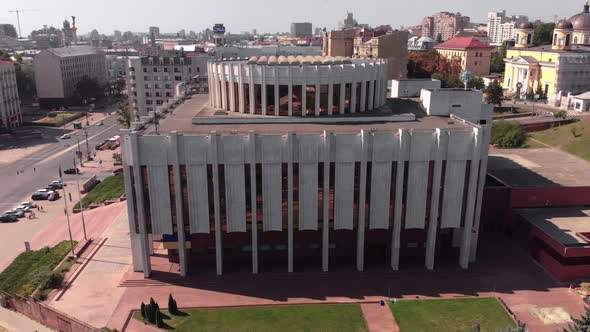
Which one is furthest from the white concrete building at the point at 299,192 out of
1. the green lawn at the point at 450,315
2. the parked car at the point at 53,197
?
the parked car at the point at 53,197

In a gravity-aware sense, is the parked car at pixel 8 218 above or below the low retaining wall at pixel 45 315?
below

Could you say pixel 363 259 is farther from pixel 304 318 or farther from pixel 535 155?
pixel 535 155

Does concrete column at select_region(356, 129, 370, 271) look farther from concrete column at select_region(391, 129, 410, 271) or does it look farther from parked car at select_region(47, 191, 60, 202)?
parked car at select_region(47, 191, 60, 202)

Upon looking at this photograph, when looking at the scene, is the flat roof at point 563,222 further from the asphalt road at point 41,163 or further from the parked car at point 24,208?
the asphalt road at point 41,163

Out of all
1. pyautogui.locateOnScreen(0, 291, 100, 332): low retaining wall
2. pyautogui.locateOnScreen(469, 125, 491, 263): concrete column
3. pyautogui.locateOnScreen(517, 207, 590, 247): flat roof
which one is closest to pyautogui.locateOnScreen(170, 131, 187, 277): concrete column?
pyautogui.locateOnScreen(0, 291, 100, 332): low retaining wall

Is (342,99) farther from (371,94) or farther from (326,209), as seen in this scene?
(326,209)

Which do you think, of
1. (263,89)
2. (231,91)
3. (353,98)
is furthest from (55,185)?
(353,98)
